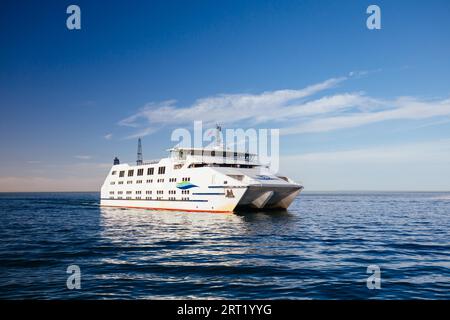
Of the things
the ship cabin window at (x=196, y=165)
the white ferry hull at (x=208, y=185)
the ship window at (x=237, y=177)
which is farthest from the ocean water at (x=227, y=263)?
the ship cabin window at (x=196, y=165)

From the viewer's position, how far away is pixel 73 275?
1490 centimetres

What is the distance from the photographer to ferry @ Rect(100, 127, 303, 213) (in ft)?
135

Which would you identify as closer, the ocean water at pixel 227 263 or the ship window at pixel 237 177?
the ocean water at pixel 227 263

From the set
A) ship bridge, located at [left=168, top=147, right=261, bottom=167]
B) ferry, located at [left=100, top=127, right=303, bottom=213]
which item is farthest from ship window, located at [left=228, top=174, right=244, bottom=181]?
ship bridge, located at [left=168, top=147, right=261, bottom=167]

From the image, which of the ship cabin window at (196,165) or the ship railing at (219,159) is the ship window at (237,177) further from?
the ship cabin window at (196,165)

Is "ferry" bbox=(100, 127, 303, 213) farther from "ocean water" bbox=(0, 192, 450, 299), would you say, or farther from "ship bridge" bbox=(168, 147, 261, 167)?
"ocean water" bbox=(0, 192, 450, 299)

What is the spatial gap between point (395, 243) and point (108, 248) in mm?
18980

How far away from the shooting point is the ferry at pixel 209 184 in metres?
41.1

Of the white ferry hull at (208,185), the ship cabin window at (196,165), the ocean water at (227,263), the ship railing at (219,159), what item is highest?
the ship railing at (219,159)

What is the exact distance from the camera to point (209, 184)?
4266 centimetres

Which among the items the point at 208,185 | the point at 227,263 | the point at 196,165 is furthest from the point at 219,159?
the point at 227,263

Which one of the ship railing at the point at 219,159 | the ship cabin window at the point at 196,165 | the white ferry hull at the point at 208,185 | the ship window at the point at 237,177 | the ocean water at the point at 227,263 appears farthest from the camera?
the ship cabin window at the point at 196,165
